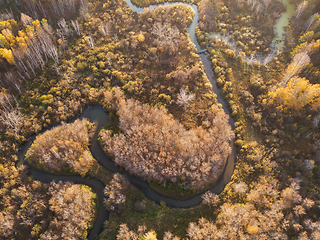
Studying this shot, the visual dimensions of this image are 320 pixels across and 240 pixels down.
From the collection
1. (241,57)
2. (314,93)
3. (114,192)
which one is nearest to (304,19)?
(241,57)

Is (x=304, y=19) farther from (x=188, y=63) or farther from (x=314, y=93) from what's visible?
(x=188, y=63)

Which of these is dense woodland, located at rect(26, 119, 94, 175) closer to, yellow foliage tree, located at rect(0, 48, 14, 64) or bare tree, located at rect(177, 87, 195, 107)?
bare tree, located at rect(177, 87, 195, 107)

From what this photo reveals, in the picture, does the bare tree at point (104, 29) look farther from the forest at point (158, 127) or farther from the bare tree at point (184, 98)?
the bare tree at point (184, 98)

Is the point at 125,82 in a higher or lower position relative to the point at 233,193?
higher

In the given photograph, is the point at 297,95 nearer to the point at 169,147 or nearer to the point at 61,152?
the point at 169,147

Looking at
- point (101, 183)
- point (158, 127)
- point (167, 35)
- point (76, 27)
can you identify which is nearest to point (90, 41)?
point (76, 27)

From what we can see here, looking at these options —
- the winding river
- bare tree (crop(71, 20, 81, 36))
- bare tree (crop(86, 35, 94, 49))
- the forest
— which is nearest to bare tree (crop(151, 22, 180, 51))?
the forest

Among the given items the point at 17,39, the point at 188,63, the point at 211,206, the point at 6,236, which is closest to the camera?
the point at 6,236

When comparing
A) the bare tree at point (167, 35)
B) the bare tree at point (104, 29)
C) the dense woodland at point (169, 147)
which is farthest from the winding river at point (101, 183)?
the bare tree at point (104, 29)
